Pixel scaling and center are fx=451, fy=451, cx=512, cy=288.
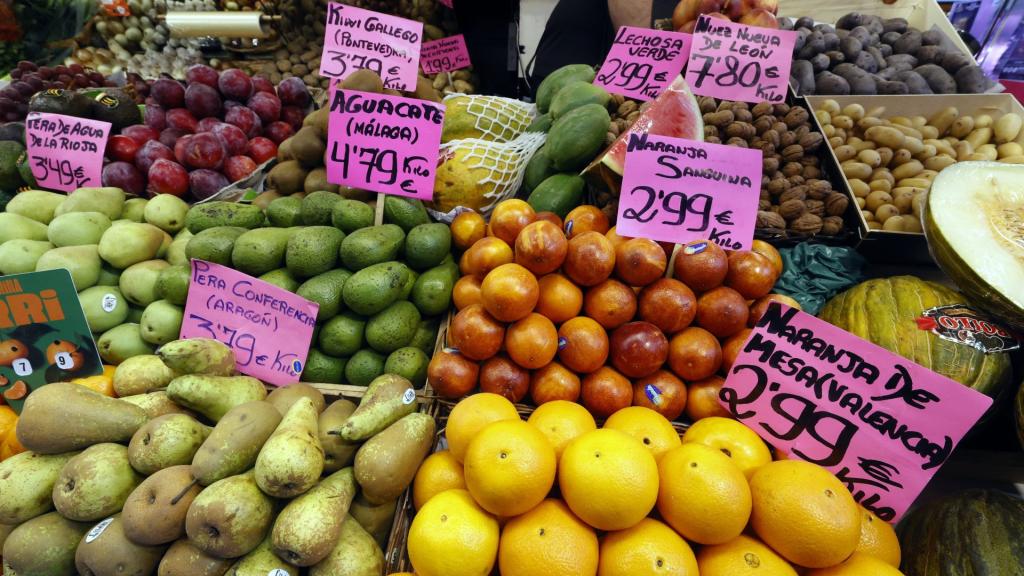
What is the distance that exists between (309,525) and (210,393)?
0.55 m

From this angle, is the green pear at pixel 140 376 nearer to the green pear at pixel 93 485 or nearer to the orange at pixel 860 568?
the green pear at pixel 93 485

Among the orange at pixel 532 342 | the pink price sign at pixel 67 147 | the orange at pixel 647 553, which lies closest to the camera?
the orange at pixel 647 553

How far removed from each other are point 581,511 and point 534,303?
58 cm

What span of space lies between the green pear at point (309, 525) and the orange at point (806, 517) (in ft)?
3.04

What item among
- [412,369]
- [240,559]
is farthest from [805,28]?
[240,559]

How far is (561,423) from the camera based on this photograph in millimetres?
1114

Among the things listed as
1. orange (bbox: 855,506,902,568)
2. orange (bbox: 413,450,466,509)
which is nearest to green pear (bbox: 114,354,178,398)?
orange (bbox: 413,450,466,509)

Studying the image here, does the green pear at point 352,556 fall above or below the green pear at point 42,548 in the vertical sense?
above

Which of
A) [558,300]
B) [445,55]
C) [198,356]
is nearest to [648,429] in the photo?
[558,300]

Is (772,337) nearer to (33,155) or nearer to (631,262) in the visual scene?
(631,262)

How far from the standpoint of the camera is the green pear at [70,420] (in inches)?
44.4

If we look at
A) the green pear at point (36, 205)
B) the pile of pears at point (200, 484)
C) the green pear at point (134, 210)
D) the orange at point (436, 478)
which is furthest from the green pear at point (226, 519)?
the green pear at point (36, 205)

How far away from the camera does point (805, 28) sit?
110 inches

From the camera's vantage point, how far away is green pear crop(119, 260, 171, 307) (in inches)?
68.4
